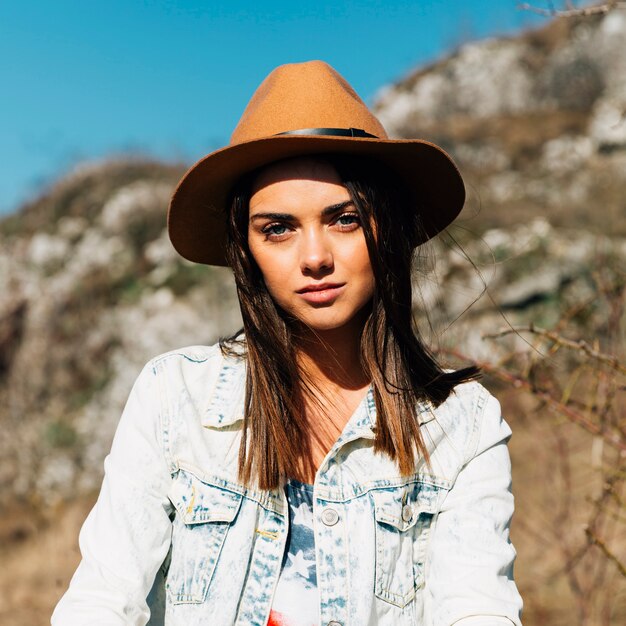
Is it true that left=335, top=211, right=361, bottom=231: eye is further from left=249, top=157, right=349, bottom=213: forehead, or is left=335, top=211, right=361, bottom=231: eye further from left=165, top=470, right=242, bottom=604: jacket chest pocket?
left=165, top=470, right=242, bottom=604: jacket chest pocket

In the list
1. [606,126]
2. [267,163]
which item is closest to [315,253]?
[267,163]

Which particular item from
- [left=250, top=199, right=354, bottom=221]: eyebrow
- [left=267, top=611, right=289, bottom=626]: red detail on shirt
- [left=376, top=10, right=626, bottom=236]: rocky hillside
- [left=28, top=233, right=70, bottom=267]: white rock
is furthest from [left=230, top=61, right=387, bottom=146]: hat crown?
[left=28, top=233, right=70, bottom=267]: white rock

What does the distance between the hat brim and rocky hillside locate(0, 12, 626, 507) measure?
11.3 feet

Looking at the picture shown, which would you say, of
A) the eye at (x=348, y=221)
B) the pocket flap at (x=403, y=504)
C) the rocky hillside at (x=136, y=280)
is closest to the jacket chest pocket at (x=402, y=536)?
the pocket flap at (x=403, y=504)

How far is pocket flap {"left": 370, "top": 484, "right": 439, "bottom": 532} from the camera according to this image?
1.50 m

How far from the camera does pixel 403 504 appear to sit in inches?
59.7

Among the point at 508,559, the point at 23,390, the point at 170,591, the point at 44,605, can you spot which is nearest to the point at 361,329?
the point at 508,559

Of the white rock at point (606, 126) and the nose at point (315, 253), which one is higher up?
the white rock at point (606, 126)

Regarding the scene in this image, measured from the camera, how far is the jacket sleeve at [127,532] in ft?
4.26

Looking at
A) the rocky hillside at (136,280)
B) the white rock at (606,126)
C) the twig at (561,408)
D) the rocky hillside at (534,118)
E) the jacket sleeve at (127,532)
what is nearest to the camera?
the jacket sleeve at (127,532)

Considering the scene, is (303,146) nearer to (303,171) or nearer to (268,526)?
(303,171)

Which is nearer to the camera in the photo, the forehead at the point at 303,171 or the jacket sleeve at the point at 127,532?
the jacket sleeve at the point at 127,532

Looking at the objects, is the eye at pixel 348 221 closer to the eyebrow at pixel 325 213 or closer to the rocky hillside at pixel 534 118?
the eyebrow at pixel 325 213

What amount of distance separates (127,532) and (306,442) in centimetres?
46
